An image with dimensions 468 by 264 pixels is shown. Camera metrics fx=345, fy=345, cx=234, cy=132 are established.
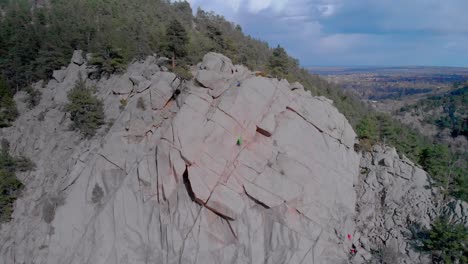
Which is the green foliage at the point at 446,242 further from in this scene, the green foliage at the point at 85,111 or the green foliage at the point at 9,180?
the green foliage at the point at 9,180

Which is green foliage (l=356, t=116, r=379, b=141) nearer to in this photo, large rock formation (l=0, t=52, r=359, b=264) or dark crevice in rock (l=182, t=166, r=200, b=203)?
large rock formation (l=0, t=52, r=359, b=264)

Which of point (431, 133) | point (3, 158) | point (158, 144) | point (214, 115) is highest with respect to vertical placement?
point (214, 115)

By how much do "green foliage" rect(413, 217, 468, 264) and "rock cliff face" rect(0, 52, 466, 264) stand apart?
1368mm

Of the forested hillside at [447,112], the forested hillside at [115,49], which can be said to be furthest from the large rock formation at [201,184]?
the forested hillside at [447,112]

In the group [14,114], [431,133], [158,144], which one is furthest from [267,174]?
[431,133]

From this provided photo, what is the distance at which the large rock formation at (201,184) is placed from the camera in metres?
28.2

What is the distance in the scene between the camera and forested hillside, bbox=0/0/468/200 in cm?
3853

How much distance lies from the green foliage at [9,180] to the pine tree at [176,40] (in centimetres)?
1878

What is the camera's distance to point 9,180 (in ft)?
108

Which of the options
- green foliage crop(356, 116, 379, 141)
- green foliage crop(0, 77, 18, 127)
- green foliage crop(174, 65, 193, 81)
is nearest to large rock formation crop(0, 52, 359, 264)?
green foliage crop(174, 65, 193, 81)

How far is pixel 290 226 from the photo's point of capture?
28672 millimetres

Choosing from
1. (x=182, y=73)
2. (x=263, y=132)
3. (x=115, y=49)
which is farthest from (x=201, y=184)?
(x=115, y=49)

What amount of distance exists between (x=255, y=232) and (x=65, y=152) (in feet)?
70.7

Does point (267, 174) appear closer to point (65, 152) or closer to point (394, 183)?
point (394, 183)
